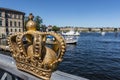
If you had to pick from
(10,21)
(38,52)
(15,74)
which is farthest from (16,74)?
(10,21)

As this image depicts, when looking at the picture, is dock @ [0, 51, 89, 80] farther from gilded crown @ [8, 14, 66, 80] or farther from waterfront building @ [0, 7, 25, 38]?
waterfront building @ [0, 7, 25, 38]

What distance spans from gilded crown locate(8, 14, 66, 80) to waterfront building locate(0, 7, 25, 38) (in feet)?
227

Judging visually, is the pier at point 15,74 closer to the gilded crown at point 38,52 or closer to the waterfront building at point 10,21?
the gilded crown at point 38,52

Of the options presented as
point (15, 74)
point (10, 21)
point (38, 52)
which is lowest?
point (15, 74)

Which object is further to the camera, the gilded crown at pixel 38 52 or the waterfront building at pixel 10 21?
the waterfront building at pixel 10 21

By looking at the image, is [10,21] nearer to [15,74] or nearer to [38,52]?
[15,74]

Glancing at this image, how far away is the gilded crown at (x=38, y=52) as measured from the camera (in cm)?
215

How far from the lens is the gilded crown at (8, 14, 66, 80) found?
215 cm

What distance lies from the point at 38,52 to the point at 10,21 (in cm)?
7623

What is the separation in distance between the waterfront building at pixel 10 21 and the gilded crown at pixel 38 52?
6923 centimetres

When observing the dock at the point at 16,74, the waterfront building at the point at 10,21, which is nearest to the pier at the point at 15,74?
the dock at the point at 16,74

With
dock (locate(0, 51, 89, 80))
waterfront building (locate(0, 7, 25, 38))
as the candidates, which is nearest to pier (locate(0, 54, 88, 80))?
dock (locate(0, 51, 89, 80))

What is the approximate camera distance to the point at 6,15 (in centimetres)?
7469

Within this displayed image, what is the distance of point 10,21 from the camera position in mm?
76000
